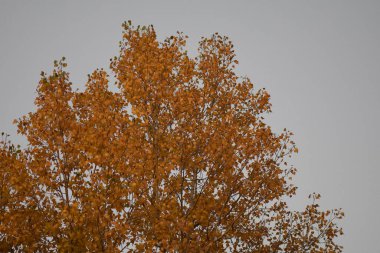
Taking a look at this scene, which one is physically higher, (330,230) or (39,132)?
(39,132)

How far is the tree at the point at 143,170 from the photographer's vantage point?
9641 millimetres

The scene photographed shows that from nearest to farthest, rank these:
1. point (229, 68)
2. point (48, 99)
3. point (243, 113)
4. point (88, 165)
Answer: point (88, 165), point (48, 99), point (243, 113), point (229, 68)

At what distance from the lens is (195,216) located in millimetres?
10641

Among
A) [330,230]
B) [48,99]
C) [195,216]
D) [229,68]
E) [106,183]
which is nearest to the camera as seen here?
[106,183]

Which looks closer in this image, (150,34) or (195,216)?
(195,216)

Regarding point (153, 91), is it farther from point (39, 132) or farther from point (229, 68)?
point (229, 68)

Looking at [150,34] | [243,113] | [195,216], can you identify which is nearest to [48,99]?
[150,34]

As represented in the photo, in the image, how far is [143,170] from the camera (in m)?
9.77

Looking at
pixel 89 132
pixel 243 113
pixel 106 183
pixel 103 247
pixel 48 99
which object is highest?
pixel 243 113

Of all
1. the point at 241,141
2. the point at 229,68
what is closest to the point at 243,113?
the point at 229,68

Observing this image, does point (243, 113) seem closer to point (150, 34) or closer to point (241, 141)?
point (241, 141)

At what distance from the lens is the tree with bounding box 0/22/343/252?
9641mm

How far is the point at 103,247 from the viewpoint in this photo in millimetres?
9336

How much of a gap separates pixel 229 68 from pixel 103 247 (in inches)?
358
